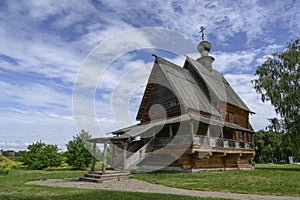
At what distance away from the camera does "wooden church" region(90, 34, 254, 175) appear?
1747 centimetres

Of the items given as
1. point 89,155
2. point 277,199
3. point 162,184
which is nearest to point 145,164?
point 89,155

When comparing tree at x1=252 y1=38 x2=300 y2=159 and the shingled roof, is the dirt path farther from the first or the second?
tree at x1=252 y1=38 x2=300 y2=159

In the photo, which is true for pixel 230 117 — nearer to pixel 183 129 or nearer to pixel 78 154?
pixel 183 129

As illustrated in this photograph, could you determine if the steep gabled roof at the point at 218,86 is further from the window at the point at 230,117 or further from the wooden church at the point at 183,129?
the window at the point at 230,117

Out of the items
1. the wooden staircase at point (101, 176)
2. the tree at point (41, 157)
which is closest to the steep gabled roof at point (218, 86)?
the wooden staircase at point (101, 176)

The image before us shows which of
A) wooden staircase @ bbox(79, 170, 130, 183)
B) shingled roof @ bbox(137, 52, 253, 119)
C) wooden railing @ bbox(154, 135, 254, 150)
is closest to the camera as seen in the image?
wooden staircase @ bbox(79, 170, 130, 183)

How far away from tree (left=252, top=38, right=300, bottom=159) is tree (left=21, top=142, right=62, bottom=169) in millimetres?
23030

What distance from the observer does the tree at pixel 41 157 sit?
2478cm

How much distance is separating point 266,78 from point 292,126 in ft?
17.9

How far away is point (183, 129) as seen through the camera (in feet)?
66.5

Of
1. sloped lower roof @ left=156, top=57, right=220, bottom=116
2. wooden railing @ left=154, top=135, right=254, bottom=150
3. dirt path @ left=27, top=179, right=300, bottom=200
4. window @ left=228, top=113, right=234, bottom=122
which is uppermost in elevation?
sloped lower roof @ left=156, top=57, right=220, bottom=116

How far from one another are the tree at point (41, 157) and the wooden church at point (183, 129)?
24.8 ft

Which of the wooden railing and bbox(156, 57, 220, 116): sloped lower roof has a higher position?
bbox(156, 57, 220, 116): sloped lower roof

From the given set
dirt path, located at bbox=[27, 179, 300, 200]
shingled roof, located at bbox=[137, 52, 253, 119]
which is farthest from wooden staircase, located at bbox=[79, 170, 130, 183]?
shingled roof, located at bbox=[137, 52, 253, 119]
